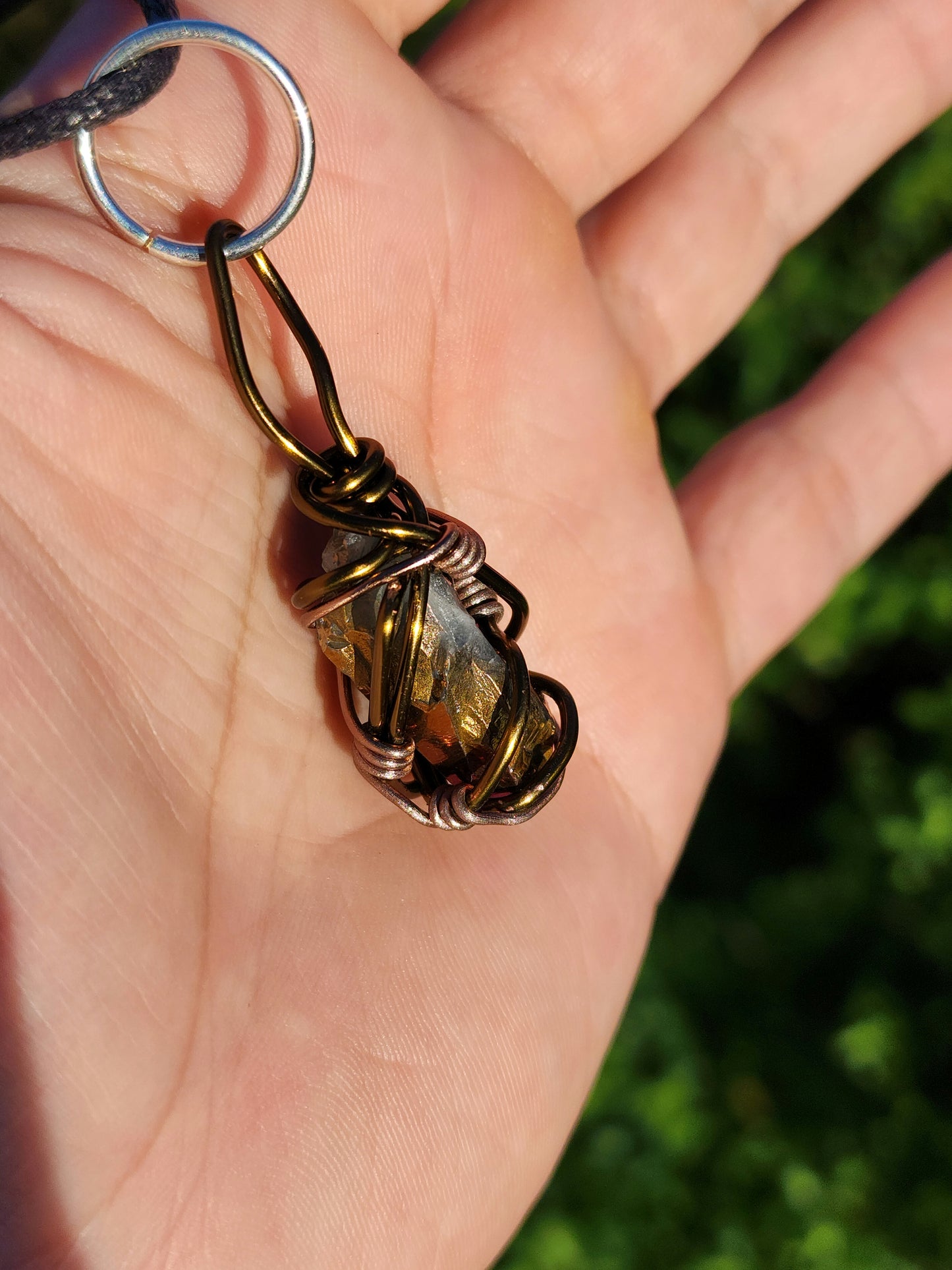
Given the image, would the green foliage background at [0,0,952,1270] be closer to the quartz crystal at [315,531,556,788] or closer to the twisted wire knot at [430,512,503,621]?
the quartz crystal at [315,531,556,788]

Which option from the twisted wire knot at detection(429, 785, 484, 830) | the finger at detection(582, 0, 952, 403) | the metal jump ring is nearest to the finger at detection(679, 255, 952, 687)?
the finger at detection(582, 0, 952, 403)

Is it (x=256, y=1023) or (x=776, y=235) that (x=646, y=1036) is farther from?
(x=776, y=235)

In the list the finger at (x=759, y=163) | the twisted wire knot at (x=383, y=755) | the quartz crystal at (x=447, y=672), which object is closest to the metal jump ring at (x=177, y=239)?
the quartz crystal at (x=447, y=672)

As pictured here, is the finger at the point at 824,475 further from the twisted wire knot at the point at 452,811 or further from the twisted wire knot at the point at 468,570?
the twisted wire knot at the point at 452,811

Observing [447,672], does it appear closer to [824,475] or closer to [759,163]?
[824,475]

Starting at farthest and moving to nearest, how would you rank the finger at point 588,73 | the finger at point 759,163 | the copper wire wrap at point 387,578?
the finger at point 759,163 < the finger at point 588,73 < the copper wire wrap at point 387,578

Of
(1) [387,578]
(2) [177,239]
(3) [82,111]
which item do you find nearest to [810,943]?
(1) [387,578]
